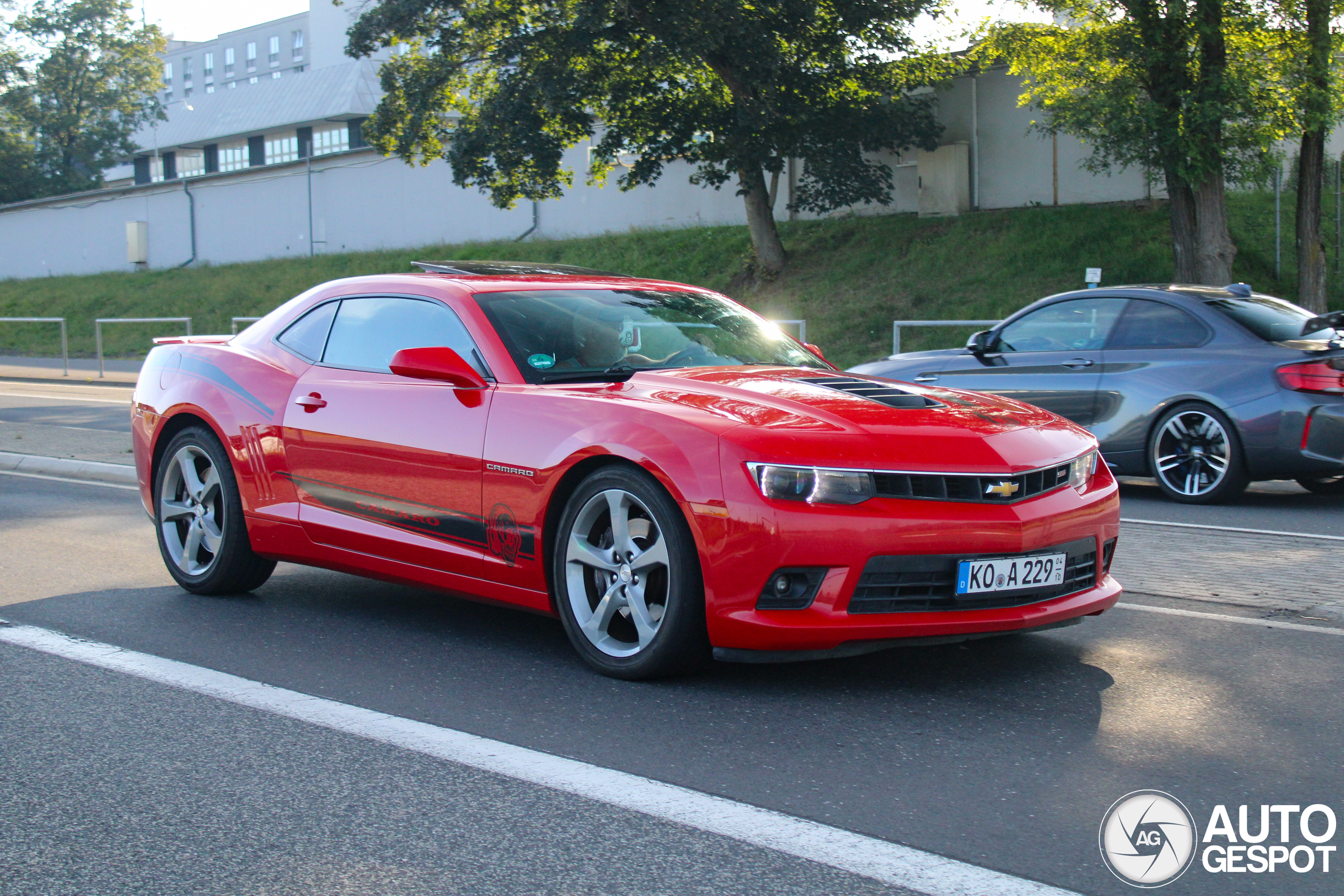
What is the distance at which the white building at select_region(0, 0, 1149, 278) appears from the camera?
27.2 m

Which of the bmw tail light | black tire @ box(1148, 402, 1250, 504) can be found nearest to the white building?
black tire @ box(1148, 402, 1250, 504)

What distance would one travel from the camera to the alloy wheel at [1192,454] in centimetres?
896

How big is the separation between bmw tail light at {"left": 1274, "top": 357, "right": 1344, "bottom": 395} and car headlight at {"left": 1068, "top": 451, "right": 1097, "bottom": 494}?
14.3ft

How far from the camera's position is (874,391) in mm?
5027

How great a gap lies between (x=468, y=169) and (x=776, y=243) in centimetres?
641

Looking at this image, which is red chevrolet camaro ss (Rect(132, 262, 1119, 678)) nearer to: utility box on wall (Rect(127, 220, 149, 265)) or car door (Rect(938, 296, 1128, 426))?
car door (Rect(938, 296, 1128, 426))

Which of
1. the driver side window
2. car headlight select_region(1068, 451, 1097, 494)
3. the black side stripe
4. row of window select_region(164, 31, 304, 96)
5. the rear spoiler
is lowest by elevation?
the black side stripe

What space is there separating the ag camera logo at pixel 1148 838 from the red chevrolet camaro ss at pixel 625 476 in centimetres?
101

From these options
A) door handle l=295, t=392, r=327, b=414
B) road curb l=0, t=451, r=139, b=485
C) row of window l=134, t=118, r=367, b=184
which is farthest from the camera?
row of window l=134, t=118, r=367, b=184

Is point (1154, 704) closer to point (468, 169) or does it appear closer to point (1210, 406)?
point (1210, 406)

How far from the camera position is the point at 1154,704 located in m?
4.25

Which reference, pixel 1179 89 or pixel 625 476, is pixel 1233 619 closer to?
pixel 625 476

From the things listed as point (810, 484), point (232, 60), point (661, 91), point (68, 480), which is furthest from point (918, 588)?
point (232, 60)

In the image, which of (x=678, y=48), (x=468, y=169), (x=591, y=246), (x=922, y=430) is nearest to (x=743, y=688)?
(x=922, y=430)
